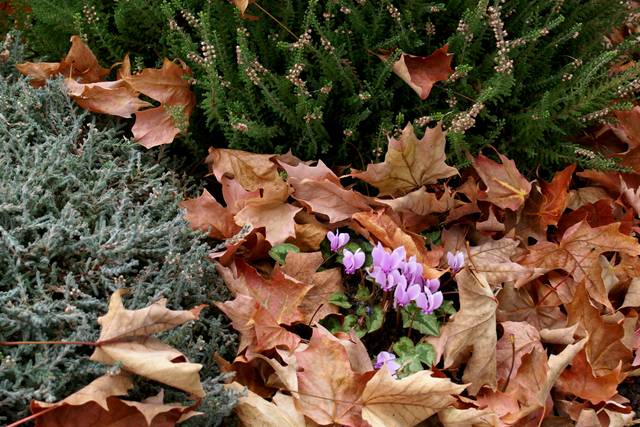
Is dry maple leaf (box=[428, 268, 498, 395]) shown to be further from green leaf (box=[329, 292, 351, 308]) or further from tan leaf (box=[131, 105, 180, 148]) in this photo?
tan leaf (box=[131, 105, 180, 148])

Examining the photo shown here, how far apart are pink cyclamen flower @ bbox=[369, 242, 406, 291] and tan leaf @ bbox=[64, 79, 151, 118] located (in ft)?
2.70

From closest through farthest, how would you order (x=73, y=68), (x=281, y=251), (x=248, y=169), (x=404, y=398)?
(x=404, y=398) → (x=281, y=251) → (x=248, y=169) → (x=73, y=68)

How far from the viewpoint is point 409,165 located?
1.95m

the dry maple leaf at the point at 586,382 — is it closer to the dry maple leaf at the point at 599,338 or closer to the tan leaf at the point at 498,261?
the dry maple leaf at the point at 599,338

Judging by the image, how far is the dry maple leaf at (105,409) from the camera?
53.1 inches

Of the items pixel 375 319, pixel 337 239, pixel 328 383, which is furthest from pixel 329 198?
pixel 328 383

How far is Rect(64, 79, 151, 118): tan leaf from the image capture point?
2031mm

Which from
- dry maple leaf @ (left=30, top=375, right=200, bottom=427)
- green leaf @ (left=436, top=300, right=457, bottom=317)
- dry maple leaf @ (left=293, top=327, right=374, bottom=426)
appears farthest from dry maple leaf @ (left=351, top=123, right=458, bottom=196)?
dry maple leaf @ (left=30, top=375, right=200, bottom=427)

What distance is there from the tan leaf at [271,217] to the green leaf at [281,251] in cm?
2

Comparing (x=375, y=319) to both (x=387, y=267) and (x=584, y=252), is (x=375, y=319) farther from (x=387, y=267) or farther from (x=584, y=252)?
(x=584, y=252)

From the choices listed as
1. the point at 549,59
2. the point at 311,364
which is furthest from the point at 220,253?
the point at 549,59

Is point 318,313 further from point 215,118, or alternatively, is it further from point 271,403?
point 215,118

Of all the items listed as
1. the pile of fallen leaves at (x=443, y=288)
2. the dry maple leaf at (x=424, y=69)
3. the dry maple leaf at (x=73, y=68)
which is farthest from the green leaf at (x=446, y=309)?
the dry maple leaf at (x=73, y=68)

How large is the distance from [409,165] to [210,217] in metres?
0.54
